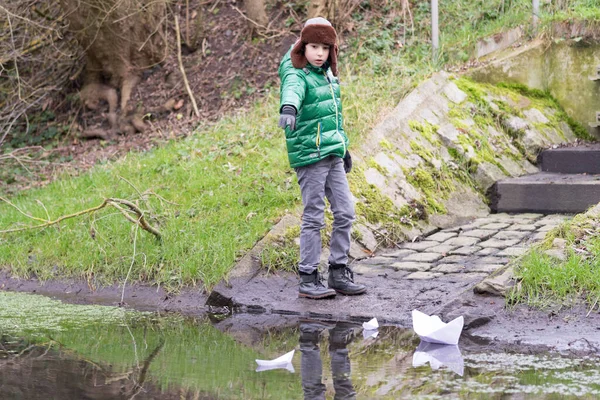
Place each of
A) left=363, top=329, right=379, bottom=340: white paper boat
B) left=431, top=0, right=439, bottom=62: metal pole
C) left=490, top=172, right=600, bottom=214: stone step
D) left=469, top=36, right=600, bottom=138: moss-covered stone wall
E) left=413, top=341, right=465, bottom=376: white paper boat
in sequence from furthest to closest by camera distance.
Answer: left=431, top=0, right=439, bottom=62: metal pole, left=469, top=36, right=600, bottom=138: moss-covered stone wall, left=490, top=172, right=600, bottom=214: stone step, left=363, top=329, right=379, bottom=340: white paper boat, left=413, top=341, right=465, bottom=376: white paper boat

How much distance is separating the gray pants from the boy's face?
26.8 inches

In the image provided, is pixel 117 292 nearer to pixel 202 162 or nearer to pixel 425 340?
pixel 202 162

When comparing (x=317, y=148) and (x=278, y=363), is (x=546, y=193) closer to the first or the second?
(x=317, y=148)

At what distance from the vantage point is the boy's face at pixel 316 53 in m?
5.87

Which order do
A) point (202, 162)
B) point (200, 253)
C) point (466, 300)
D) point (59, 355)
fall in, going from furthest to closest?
point (202, 162), point (200, 253), point (466, 300), point (59, 355)

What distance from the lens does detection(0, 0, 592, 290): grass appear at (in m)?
7.15

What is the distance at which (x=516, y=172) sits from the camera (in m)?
8.84

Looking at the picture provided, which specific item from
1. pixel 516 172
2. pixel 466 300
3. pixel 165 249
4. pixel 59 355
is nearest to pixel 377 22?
pixel 516 172

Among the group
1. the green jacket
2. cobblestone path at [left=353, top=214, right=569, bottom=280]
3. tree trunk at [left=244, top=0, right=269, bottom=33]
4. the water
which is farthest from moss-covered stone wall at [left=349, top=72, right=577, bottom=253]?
tree trunk at [left=244, top=0, right=269, bottom=33]

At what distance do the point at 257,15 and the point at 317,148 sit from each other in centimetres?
678

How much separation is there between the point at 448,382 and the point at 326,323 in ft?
5.40

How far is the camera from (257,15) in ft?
40.2

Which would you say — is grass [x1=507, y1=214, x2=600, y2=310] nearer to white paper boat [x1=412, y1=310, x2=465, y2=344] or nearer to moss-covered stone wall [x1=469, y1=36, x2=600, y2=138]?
white paper boat [x1=412, y1=310, x2=465, y2=344]

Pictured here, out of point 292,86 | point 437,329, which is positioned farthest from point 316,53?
point 437,329
